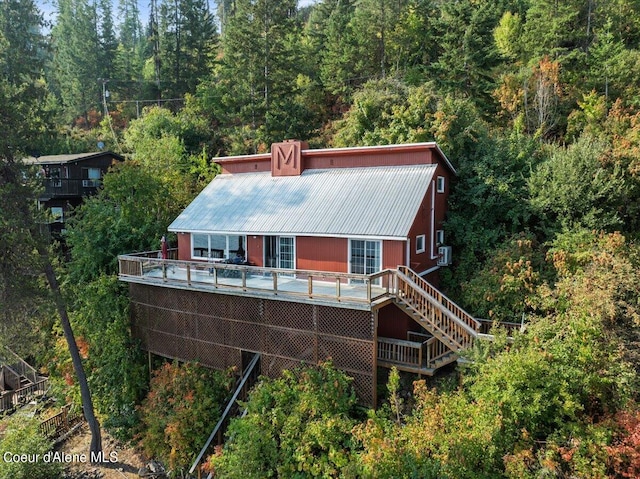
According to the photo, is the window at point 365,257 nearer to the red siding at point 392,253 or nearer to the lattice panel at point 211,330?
the red siding at point 392,253

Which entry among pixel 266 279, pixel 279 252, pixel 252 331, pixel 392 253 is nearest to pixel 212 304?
pixel 252 331

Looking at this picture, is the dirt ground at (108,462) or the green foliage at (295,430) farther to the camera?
the dirt ground at (108,462)

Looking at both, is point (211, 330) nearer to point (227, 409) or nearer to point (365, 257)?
point (227, 409)

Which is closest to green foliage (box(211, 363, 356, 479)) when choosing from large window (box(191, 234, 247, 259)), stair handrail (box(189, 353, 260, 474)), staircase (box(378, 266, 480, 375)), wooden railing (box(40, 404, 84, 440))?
stair handrail (box(189, 353, 260, 474))

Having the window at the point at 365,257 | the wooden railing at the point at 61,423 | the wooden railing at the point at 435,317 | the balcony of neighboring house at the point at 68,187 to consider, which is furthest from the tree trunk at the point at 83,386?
the balcony of neighboring house at the point at 68,187

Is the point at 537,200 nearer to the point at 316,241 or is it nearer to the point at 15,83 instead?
the point at 316,241

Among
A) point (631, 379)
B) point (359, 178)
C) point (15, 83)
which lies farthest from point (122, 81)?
point (631, 379)
